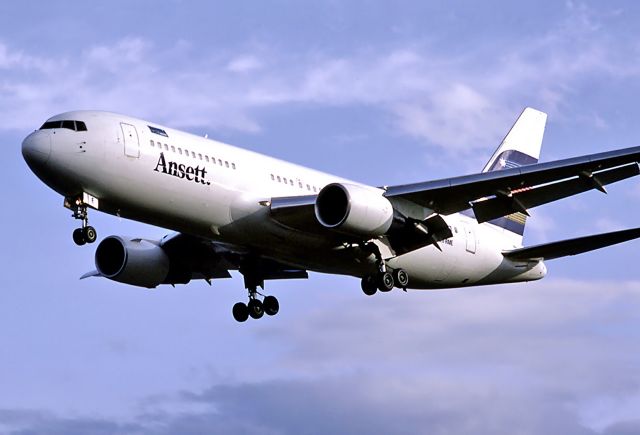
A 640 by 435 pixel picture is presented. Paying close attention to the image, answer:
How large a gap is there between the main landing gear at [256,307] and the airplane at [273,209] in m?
0.03

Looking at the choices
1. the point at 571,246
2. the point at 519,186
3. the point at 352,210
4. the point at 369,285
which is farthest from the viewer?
the point at 571,246

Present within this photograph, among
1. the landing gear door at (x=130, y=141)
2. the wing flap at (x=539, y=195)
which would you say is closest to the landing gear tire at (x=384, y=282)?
the wing flap at (x=539, y=195)

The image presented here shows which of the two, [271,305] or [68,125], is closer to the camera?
[68,125]

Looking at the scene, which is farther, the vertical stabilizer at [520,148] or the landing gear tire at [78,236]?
the vertical stabilizer at [520,148]

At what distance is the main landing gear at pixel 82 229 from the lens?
135 feet

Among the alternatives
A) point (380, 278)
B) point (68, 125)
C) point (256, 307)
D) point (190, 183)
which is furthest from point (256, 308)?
point (68, 125)

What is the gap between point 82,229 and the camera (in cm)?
4112

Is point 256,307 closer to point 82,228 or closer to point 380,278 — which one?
point 380,278

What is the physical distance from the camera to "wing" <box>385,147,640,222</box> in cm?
4209

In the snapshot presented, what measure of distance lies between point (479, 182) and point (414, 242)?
11.6 ft

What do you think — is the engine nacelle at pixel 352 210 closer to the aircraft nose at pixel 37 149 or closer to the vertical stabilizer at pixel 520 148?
the aircraft nose at pixel 37 149

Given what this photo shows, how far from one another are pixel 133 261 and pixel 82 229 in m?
7.33

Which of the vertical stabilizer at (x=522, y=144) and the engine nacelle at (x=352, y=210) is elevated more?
the vertical stabilizer at (x=522, y=144)

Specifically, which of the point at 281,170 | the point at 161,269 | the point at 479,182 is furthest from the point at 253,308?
the point at 479,182
